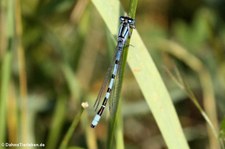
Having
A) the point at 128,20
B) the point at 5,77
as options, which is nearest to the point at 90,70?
the point at 5,77

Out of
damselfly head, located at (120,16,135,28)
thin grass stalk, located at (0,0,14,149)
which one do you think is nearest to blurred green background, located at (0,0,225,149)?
thin grass stalk, located at (0,0,14,149)

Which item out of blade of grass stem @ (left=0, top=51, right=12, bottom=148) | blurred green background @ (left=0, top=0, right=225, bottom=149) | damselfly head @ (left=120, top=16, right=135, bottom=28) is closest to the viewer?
damselfly head @ (left=120, top=16, right=135, bottom=28)

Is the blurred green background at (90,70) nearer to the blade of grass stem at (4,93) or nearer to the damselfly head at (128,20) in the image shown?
the blade of grass stem at (4,93)

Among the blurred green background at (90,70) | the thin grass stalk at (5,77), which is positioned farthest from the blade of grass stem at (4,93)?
the blurred green background at (90,70)

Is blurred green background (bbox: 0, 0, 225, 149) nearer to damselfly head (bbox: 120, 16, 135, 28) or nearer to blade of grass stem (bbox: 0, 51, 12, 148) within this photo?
blade of grass stem (bbox: 0, 51, 12, 148)

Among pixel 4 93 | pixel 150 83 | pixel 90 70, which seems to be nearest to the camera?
pixel 150 83

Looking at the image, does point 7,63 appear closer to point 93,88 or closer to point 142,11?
point 93,88

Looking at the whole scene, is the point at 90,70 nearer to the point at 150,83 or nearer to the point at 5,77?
the point at 5,77

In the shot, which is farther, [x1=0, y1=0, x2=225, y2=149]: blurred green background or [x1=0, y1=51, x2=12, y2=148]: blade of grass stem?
[x1=0, y1=0, x2=225, y2=149]: blurred green background
